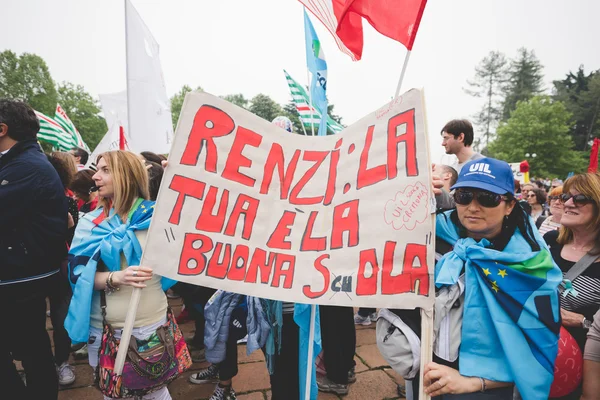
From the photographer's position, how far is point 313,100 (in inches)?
99.2

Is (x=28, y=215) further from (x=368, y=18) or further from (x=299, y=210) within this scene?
(x=368, y=18)

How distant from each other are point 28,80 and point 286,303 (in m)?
44.6

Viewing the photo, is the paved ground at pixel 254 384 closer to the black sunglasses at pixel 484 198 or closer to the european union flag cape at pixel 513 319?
the european union flag cape at pixel 513 319

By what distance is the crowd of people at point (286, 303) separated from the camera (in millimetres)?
1399

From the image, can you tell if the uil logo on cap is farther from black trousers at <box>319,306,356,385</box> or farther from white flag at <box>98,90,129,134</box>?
white flag at <box>98,90,129,134</box>

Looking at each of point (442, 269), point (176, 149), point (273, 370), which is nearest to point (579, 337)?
point (442, 269)

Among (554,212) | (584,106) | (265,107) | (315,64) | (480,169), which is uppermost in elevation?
(584,106)

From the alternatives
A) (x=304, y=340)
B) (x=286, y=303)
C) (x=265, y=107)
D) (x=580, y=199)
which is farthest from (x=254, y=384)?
(x=265, y=107)

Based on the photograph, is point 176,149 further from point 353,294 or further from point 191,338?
point 191,338

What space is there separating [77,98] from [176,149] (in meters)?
50.5

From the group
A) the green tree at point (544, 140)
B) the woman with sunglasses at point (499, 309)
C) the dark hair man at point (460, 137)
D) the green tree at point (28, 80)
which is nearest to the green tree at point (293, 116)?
the green tree at point (544, 140)

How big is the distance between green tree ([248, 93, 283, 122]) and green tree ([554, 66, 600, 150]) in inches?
1381

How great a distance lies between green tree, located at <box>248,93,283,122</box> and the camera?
40.6 meters

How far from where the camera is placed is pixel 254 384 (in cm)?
299
